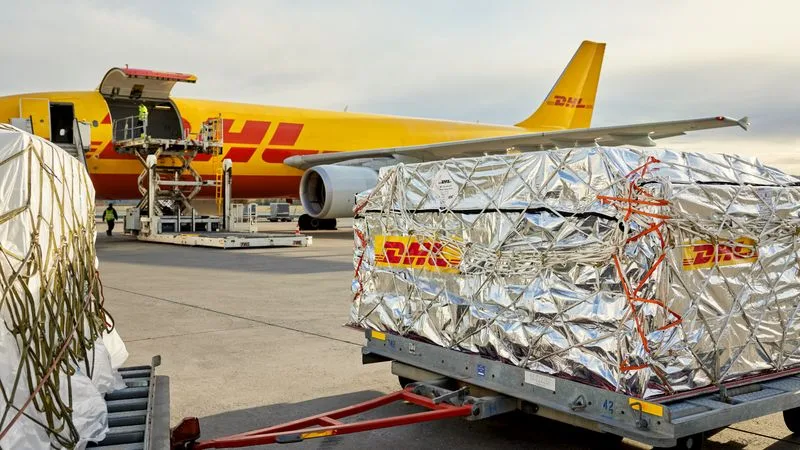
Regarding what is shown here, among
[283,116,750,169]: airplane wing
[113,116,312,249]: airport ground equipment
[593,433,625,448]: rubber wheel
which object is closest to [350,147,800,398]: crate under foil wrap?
[593,433,625,448]: rubber wheel

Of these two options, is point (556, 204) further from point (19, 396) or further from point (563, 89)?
point (563, 89)

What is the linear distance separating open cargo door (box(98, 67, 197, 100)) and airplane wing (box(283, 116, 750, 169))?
3.95 metres

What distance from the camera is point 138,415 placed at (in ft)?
11.4

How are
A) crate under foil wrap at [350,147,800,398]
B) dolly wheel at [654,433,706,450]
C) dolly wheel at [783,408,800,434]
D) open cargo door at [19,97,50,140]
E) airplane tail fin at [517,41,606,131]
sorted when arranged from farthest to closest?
airplane tail fin at [517,41,606,131] → open cargo door at [19,97,50,140] → dolly wheel at [783,408,800,434] → dolly wheel at [654,433,706,450] → crate under foil wrap at [350,147,800,398]

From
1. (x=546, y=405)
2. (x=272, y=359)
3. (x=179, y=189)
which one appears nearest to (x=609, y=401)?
(x=546, y=405)

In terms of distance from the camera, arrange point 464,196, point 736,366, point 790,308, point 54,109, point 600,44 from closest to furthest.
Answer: point 736,366, point 790,308, point 464,196, point 54,109, point 600,44

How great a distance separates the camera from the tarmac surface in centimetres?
421

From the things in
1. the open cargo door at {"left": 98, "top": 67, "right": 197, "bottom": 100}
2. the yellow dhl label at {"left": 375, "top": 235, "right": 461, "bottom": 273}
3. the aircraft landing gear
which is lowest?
the aircraft landing gear

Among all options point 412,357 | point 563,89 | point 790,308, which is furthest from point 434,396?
point 563,89

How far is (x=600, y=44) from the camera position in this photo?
27859 millimetres

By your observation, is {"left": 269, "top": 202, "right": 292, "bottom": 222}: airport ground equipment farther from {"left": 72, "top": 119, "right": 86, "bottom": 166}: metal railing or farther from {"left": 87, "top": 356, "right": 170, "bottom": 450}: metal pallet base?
{"left": 87, "top": 356, "right": 170, "bottom": 450}: metal pallet base

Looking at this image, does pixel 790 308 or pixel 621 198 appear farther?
pixel 790 308

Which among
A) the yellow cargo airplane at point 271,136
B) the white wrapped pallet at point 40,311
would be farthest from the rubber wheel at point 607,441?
the yellow cargo airplane at point 271,136

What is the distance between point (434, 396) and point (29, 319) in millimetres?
2078
